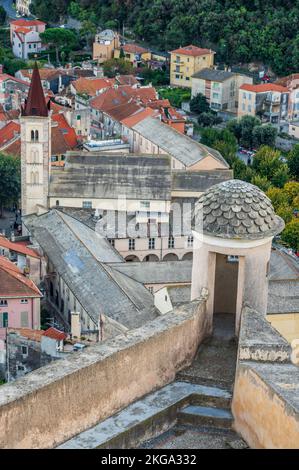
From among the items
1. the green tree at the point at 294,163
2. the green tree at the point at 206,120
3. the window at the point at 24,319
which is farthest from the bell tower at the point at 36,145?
the green tree at the point at 206,120

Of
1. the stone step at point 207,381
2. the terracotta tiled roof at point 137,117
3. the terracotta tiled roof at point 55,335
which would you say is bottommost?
the terracotta tiled roof at point 55,335

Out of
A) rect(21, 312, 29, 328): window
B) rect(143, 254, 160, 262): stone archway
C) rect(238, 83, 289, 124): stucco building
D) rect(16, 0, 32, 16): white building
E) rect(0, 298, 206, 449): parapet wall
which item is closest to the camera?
rect(0, 298, 206, 449): parapet wall

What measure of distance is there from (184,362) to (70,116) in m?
41.3

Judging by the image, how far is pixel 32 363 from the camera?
77.9ft

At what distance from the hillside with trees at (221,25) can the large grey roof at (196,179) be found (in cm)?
3205

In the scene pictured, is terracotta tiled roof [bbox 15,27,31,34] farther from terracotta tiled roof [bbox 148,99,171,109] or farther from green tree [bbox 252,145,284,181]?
green tree [bbox 252,145,284,181]

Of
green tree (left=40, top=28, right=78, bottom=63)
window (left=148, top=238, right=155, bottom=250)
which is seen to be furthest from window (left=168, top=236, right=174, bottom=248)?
green tree (left=40, top=28, right=78, bottom=63)

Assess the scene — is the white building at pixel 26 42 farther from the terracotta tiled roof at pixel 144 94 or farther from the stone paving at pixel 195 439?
the stone paving at pixel 195 439

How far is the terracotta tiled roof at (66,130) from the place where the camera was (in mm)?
46069

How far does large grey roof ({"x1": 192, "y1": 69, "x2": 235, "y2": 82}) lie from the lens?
6147cm

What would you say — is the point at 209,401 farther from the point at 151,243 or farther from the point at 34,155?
the point at 34,155

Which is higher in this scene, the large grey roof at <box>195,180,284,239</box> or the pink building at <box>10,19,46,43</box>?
the large grey roof at <box>195,180,284,239</box>

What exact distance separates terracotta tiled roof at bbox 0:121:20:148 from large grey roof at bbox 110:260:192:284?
17.0 metres
